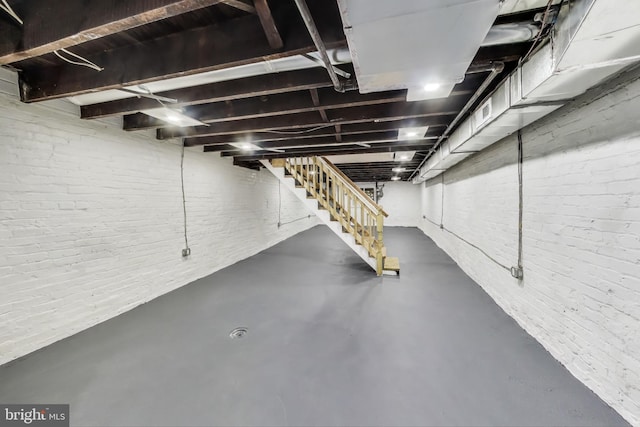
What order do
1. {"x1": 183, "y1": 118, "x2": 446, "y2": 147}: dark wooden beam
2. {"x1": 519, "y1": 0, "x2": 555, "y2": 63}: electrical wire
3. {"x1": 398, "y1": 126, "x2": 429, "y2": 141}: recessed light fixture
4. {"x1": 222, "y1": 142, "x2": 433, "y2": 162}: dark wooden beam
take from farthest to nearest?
1. {"x1": 222, "y1": 142, "x2": 433, "y2": 162}: dark wooden beam
2. {"x1": 398, "y1": 126, "x2": 429, "y2": 141}: recessed light fixture
3. {"x1": 183, "y1": 118, "x2": 446, "y2": 147}: dark wooden beam
4. {"x1": 519, "y1": 0, "x2": 555, "y2": 63}: electrical wire

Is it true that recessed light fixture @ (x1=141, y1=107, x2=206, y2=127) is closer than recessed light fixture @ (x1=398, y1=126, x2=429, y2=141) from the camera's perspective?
Yes

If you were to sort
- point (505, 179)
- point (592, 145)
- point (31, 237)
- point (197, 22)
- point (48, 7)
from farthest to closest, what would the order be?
1. point (505, 179)
2. point (31, 237)
3. point (592, 145)
4. point (197, 22)
5. point (48, 7)

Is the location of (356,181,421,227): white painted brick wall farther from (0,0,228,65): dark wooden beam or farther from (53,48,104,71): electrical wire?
(0,0,228,65): dark wooden beam

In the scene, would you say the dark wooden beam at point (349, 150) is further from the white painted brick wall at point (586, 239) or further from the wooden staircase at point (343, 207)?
the white painted brick wall at point (586, 239)

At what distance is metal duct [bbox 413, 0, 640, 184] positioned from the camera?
863 mm

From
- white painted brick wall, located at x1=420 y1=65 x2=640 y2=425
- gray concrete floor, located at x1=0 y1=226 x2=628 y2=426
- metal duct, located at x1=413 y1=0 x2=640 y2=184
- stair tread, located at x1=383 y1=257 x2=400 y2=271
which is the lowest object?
gray concrete floor, located at x1=0 y1=226 x2=628 y2=426

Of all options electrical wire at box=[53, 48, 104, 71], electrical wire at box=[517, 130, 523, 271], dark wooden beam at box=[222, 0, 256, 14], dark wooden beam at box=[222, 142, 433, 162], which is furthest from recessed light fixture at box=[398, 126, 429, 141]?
electrical wire at box=[53, 48, 104, 71]

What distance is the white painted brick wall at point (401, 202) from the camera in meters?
10.1

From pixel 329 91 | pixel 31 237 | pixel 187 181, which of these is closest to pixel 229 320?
pixel 31 237

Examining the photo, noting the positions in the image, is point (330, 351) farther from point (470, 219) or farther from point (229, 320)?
point (470, 219)

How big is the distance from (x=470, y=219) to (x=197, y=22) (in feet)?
14.1

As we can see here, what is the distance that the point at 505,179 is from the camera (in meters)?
2.71

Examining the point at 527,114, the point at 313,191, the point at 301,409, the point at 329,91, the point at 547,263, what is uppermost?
the point at 329,91

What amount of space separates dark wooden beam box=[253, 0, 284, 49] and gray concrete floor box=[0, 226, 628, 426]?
2.12m
